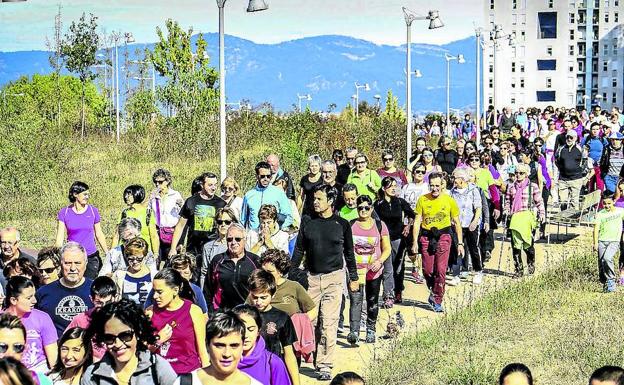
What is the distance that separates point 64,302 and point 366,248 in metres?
4.42

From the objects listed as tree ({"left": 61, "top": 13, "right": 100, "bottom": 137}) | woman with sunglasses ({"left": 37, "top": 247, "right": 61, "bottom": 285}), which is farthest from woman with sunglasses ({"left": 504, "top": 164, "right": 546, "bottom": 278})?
tree ({"left": 61, "top": 13, "right": 100, "bottom": 137})

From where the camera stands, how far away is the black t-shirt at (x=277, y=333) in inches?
307

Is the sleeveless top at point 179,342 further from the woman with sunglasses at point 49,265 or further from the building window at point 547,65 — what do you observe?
the building window at point 547,65

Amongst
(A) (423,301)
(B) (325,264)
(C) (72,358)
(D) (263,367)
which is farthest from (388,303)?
(C) (72,358)

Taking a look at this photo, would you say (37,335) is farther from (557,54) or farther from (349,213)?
(557,54)

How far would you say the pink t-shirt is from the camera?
1185cm

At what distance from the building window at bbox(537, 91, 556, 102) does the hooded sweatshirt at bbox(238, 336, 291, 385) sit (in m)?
132

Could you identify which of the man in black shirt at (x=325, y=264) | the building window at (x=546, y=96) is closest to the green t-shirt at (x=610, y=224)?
the man in black shirt at (x=325, y=264)

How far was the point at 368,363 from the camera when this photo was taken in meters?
11.3

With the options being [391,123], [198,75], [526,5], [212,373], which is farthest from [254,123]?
[526,5]

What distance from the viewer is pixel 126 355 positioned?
612 cm

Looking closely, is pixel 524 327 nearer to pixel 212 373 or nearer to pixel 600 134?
pixel 212 373

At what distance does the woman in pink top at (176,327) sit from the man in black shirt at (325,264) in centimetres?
299

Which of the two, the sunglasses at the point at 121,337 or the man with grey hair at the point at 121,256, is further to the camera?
the man with grey hair at the point at 121,256
